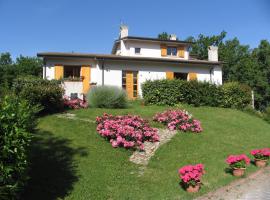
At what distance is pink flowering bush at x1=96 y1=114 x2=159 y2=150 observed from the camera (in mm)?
11711

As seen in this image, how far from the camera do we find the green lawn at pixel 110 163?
8156 mm

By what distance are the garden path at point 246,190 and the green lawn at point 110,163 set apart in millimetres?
288

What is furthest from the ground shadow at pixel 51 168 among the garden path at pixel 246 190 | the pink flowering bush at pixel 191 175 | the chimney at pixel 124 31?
the chimney at pixel 124 31

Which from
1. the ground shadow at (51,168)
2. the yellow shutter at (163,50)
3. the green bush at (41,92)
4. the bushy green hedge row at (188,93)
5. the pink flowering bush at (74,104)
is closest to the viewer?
the ground shadow at (51,168)

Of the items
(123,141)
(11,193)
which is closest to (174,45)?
(123,141)

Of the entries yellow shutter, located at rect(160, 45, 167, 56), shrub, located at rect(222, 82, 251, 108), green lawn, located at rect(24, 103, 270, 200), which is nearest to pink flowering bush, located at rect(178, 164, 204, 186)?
green lawn, located at rect(24, 103, 270, 200)

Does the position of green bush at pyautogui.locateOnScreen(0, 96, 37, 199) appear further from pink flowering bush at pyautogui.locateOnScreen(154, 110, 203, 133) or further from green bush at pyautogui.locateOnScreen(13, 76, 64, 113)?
pink flowering bush at pyautogui.locateOnScreen(154, 110, 203, 133)

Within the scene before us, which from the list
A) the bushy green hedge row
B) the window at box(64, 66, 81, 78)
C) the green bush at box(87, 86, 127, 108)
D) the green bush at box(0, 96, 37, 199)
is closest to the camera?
the green bush at box(0, 96, 37, 199)

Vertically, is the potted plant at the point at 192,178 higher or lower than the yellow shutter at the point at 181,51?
lower

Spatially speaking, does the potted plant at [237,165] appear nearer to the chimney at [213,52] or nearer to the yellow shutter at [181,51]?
the yellow shutter at [181,51]

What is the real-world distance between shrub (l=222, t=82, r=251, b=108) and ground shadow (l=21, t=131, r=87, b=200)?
562 inches

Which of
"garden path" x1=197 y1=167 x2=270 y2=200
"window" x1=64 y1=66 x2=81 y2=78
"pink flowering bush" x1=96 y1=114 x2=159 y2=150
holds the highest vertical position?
"window" x1=64 y1=66 x2=81 y2=78

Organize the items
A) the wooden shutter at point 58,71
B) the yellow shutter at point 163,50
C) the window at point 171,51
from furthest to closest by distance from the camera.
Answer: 1. the window at point 171,51
2. the yellow shutter at point 163,50
3. the wooden shutter at point 58,71

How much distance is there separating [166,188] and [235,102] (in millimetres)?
15997
